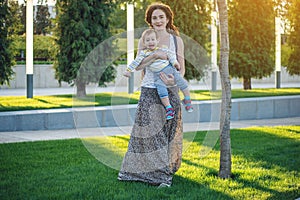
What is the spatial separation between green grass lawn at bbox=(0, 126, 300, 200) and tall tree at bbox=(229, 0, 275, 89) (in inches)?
392

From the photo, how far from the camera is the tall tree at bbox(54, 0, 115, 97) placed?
15078mm

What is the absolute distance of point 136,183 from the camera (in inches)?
229

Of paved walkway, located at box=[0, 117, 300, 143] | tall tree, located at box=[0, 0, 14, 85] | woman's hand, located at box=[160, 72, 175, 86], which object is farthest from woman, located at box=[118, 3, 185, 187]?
tall tree, located at box=[0, 0, 14, 85]

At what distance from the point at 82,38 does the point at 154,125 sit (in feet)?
32.1

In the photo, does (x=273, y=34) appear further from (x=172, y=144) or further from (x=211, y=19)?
(x=172, y=144)

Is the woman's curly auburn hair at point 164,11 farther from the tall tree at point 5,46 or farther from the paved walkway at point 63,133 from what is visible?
the tall tree at point 5,46

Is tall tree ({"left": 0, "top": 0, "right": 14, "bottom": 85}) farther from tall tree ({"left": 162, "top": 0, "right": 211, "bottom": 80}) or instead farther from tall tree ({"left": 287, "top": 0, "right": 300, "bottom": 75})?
tall tree ({"left": 287, "top": 0, "right": 300, "bottom": 75})

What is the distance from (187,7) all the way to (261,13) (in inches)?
145

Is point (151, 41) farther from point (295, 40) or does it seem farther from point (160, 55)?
point (295, 40)

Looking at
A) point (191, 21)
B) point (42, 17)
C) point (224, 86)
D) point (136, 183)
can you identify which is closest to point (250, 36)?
point (191, 21)

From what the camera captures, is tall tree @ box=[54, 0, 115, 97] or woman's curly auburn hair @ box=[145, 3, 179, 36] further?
tall tree @ box=[54, 0, 115, 97]

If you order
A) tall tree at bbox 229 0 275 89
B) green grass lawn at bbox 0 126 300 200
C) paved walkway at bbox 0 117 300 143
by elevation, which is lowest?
green grass lawn at bbox 0 126 300 200

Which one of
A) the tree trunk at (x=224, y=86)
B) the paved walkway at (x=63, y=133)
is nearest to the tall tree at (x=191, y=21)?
the paved walkway at (x=63, y=133)

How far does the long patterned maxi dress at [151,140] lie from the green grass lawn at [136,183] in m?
0.15
